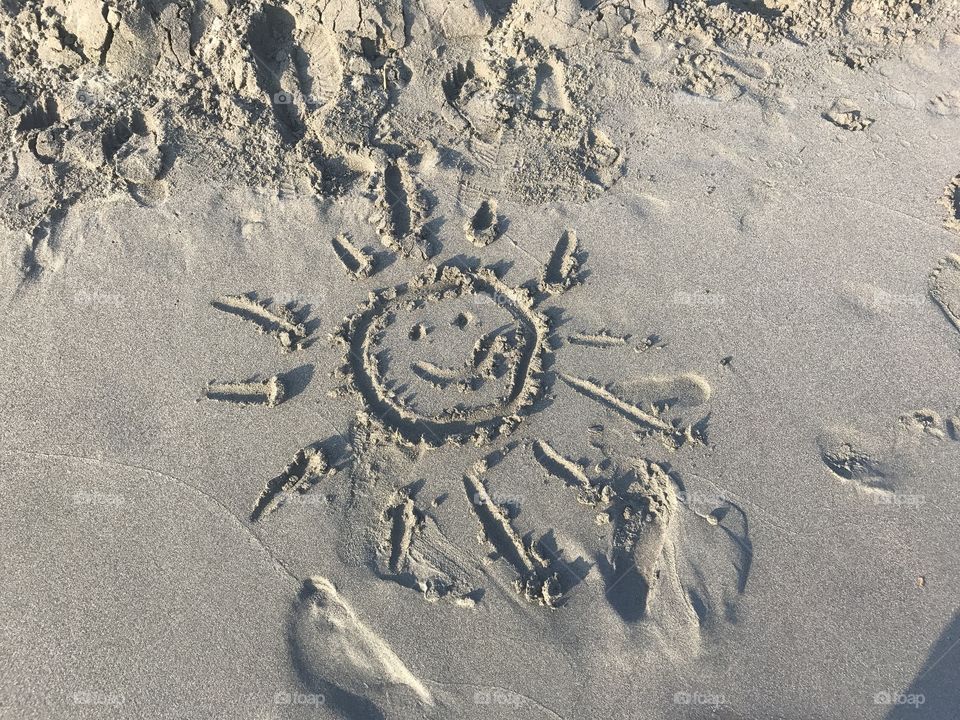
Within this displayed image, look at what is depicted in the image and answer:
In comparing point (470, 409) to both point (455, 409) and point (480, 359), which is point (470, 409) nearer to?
point (455, 409)

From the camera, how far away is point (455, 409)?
4305 mm

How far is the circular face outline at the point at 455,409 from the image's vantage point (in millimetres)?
4238

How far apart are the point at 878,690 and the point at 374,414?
3587 millimetres

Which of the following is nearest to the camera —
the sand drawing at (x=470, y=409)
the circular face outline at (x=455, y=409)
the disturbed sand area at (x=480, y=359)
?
the disturbed sand area at (x=480, y=359)

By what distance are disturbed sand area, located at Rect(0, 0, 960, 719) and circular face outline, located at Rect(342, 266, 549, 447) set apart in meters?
0.03

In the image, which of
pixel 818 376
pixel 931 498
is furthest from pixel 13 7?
pixel 931 498

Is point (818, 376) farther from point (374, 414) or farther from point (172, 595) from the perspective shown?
point (172, 595)

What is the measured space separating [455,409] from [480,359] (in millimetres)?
425

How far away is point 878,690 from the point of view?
3646 mm

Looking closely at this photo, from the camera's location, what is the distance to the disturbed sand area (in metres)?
3.68

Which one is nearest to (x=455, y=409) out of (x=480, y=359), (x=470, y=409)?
(x=470, y=409)

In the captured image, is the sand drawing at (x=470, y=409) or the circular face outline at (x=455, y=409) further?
the circular face outline at (x=455, y=409)

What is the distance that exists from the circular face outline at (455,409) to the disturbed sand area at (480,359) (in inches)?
1.1

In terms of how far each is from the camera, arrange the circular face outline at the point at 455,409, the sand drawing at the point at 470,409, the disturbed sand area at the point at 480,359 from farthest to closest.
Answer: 1. the circular face outline at the point at 455,409
2. the sand drawing at the point at 470,409
3. the disturbed sand area at the point at 480,359
